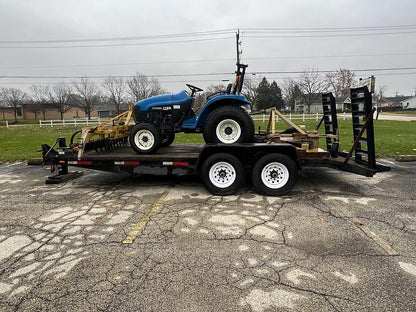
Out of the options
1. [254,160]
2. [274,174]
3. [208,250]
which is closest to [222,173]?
[254,160]

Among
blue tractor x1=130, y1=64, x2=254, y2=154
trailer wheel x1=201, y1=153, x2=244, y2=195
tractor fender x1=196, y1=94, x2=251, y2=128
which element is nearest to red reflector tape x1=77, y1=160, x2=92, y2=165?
blue tractor x1=130, y1=64, x2=254, y2=154

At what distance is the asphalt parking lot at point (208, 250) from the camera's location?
8.34 feet

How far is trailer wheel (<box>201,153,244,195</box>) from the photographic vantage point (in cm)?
535

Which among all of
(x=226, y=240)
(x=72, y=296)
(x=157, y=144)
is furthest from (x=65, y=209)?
(x=226, y=240)

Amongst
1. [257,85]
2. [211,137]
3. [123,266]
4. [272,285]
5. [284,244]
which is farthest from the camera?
[257,85]

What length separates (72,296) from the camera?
258cm

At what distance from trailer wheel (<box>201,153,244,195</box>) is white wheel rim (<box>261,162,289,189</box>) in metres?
0.42

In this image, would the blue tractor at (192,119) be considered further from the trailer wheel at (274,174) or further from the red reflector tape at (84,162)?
the red reflector tape at (84,162)

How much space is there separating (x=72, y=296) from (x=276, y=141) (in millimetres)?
4501

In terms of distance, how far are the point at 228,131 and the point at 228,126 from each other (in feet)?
0.32

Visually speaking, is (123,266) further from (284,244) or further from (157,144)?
(157,144)

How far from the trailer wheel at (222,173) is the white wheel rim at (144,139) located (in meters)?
1.32

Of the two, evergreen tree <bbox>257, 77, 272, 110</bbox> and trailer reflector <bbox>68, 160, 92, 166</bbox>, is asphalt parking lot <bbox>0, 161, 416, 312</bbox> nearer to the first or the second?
trailer reflector <bbox>68, 160, 92, 166</bbox>

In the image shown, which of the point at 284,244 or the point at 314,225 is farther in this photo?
the point at 314,225
